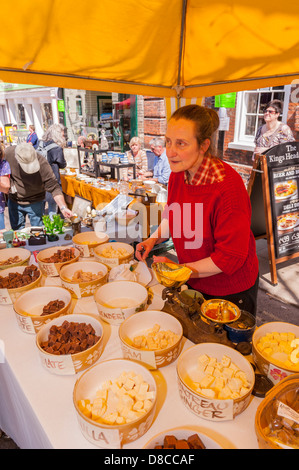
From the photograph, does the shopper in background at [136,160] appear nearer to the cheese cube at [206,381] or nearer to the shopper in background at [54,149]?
the shopper in background at [54,149]

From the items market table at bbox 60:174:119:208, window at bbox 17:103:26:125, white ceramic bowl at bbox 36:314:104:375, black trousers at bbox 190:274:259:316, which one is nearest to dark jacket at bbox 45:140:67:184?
market table at bbox 60:174:119:208

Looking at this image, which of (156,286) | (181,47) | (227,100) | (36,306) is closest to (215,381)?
(156,286)

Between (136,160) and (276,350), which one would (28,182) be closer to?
(136,160)

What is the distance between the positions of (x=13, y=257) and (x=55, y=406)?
1.42 m

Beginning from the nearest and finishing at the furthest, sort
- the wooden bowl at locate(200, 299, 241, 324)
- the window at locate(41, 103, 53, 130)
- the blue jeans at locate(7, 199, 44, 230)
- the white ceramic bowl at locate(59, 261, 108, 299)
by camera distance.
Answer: the wooden bowl at locate(200, 299, 241, 324) → the white ceramic bowl at locate(59, 261, 108, 299) → the blue jeans at locate(7, 199, 44, 230) → the window at locate(41, 103, 53, 130)

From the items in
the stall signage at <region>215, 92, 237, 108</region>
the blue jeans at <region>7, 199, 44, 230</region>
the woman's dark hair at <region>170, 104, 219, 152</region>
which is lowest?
the blue jeans at <region>7, 199, 44, 230</region>

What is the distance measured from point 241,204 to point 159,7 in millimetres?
1509

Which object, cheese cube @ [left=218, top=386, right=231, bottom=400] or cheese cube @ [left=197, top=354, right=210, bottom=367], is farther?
cheese cube @ [left=197, top=354, right=210, bottom=367]

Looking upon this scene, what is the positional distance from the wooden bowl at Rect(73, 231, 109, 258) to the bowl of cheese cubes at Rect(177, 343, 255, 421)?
1.35 m

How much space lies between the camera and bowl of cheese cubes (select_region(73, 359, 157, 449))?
98 cm

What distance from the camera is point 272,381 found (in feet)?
3.96

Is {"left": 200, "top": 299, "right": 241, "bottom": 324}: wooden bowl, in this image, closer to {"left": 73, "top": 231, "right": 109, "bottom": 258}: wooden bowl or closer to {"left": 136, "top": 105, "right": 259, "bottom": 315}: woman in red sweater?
{"left": 136, "top": 105, "right": 259, "bottom": 315}: woman in red sweater

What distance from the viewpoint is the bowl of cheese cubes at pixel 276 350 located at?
1.19m

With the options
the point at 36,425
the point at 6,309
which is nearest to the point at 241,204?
the point at 36,425
